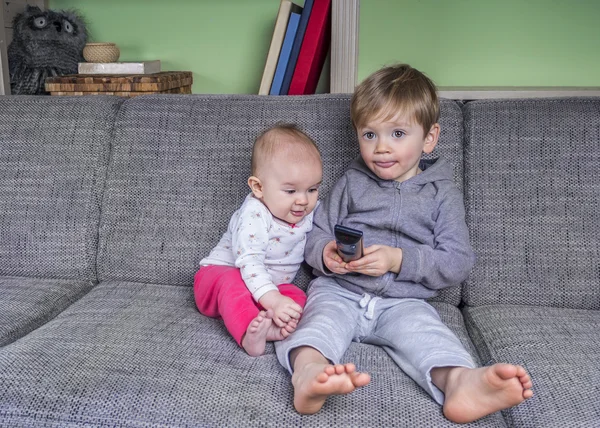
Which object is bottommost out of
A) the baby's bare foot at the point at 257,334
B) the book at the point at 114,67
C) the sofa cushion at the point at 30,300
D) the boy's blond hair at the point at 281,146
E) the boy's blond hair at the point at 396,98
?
the sofa cushion at the point at 30,300

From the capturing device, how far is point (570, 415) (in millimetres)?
949

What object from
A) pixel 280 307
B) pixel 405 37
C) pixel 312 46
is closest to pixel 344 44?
pixel 312 46

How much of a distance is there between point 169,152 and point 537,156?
2.72 ft

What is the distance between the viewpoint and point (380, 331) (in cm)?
121

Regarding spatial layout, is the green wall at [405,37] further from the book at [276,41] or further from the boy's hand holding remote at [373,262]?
the boy's hand holding remote at [373,262]

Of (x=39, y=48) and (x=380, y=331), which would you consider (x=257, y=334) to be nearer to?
(x=380, y=331)

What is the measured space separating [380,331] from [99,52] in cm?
134

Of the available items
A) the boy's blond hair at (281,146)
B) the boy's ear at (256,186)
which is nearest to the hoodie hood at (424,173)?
the boy's blond hair at (281,146)

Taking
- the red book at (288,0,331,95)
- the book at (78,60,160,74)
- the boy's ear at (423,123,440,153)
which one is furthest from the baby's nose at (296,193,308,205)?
the book at (78,60,160,74)

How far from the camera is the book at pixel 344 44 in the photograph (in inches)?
74.5

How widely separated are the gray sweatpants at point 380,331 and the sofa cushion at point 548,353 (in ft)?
0.32

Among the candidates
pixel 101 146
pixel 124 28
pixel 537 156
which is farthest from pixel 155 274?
pixel 124 28

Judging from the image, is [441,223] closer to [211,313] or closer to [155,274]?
[211,313]

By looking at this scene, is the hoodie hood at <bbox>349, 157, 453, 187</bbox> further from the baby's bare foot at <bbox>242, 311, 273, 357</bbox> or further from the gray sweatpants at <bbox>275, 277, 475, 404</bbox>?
the baby's bare foot at <bbox>242, 311, 273, 357</bbox>
